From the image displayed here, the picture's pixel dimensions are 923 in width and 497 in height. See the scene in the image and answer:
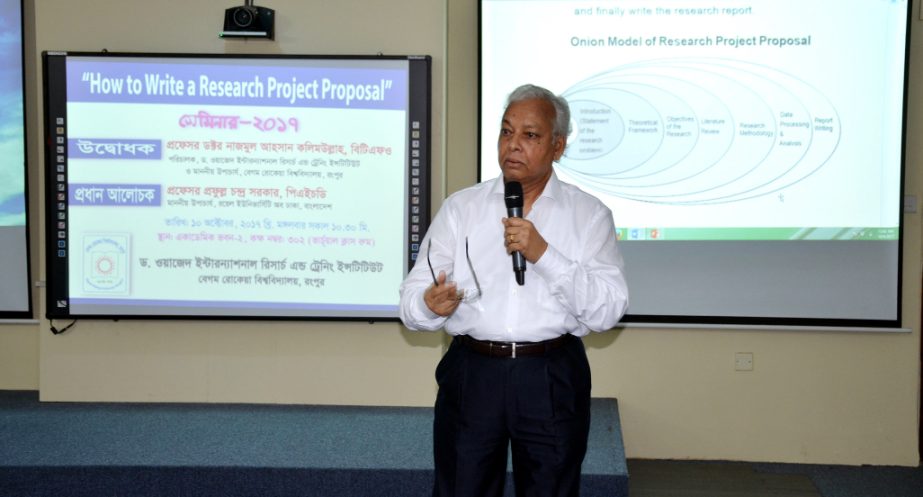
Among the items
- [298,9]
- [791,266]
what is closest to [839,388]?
[791,266]

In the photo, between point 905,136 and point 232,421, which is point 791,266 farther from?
point 232,421

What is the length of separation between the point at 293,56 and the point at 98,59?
0.95 meters

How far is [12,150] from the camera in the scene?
4.93 m

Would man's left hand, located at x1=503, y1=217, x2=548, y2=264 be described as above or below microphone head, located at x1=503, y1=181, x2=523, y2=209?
below

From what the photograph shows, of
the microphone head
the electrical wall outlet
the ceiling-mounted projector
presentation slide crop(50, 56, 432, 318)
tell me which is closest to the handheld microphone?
the microphone head

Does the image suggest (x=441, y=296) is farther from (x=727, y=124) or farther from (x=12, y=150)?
(x=12, y=150)

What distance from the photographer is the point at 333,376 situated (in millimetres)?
4582

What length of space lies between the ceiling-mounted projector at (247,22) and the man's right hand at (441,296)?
253cm

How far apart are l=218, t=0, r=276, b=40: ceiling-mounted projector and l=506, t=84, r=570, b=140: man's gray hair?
89.4 inches

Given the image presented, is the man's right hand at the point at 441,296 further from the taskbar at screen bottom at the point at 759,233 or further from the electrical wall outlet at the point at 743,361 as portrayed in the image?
the electrical wall outlet at the point at 743,361

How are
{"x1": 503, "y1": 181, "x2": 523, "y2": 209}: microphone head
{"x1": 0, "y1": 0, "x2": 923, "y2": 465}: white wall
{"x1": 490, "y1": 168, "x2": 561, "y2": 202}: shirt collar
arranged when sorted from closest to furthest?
{"x1": 503, "y1": 181, "x2": 523, "y2": 209}: microphone head, {"x1": 490, "y1": 168, "x2": 561, "y2": 202}: shirt collar, {"x1": 0, "y1": 0, "x2": 923, "y2": 465}: white wall

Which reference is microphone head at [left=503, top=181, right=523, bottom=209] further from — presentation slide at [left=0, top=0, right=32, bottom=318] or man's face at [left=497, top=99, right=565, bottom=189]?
presentation slide at [left=0, top=0, right=32, bottom=318]

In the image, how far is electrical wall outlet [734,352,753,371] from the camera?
456cm

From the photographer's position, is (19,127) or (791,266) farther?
(19,127)
